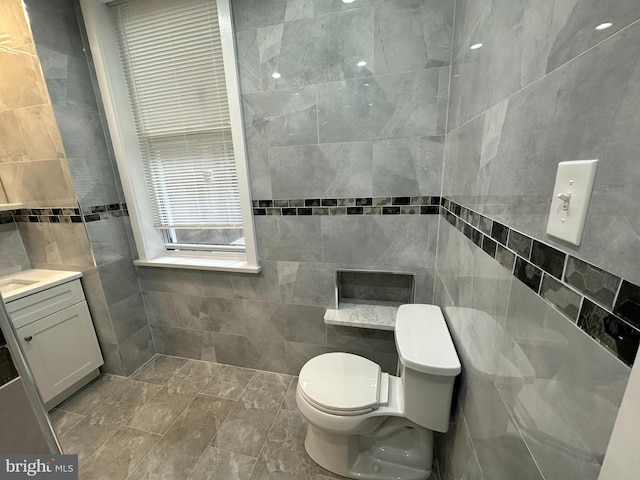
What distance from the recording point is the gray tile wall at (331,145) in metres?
1.21

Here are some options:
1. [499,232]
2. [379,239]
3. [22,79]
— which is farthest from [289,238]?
[22,79]

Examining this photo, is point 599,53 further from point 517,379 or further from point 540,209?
point 517,379

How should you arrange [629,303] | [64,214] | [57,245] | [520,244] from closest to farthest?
1. [629,303]
2. [520,244]
3. [64,214]
4. [57,245]

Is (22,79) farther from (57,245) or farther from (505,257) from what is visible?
(505,257)

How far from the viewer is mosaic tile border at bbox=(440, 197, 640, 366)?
0.31 m

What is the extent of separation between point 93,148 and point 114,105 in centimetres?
31

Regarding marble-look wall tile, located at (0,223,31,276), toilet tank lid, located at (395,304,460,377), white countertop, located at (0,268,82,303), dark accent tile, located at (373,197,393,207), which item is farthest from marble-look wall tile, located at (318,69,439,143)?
marble-look wall tile, located at (0,223,31,276)

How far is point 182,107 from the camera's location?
1.61 m

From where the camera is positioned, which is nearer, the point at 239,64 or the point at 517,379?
the point at 517,379

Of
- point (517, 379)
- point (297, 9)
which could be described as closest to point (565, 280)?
point (517, 379)

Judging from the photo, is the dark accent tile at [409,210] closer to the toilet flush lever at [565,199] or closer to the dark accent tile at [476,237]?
the dark accent tile at [476,237]

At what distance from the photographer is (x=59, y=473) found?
0.53 meters

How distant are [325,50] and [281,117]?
0.40m

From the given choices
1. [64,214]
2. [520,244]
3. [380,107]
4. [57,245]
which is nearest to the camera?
[520,244]
